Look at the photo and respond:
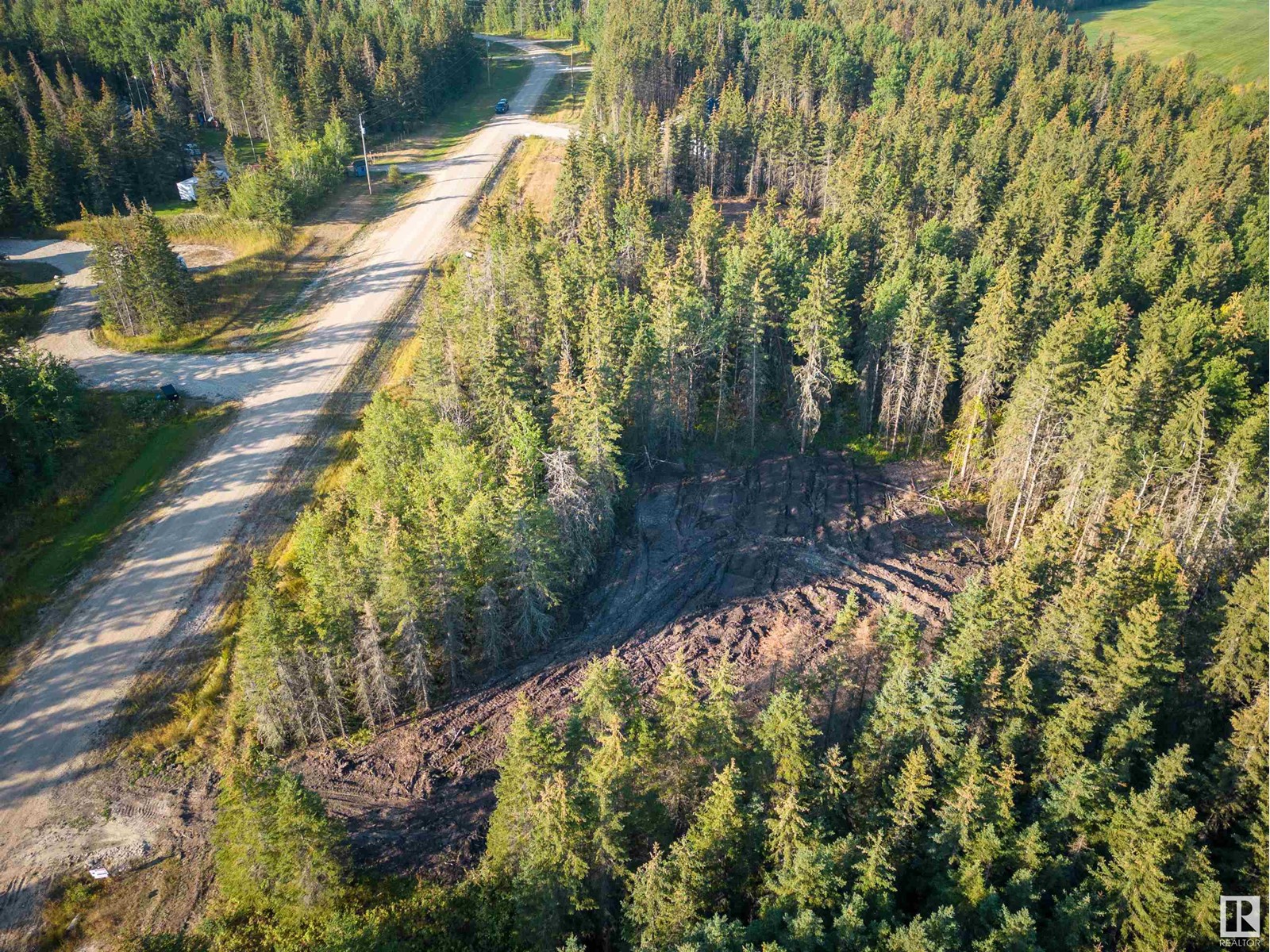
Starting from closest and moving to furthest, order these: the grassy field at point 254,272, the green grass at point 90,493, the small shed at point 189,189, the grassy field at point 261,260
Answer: the green grass at point 90,493 < the grassy field at point 254,272 < the grassy field at point 261,260 < the small shed at point 189,189

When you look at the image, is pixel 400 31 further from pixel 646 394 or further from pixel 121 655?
pixel 121 655

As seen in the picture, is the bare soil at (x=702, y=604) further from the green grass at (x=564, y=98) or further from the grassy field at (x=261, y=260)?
the green grass at (x=564, y=98)

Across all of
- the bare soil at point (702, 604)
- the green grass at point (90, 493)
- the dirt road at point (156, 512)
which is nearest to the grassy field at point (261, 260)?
the dirt road at point (156, 512)

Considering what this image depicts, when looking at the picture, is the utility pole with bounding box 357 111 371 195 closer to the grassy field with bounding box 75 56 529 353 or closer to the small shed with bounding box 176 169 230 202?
the grassy field with bounding box 75 56 529 353

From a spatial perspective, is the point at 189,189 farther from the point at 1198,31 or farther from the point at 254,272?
the point at 1198,31

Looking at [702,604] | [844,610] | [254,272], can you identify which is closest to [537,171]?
[254,272]

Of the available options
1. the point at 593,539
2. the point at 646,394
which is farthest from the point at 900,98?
the point at 593,539

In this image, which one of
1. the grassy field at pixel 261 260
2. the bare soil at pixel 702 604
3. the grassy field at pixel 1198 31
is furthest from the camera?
the grassy field at pixel 1198 31
